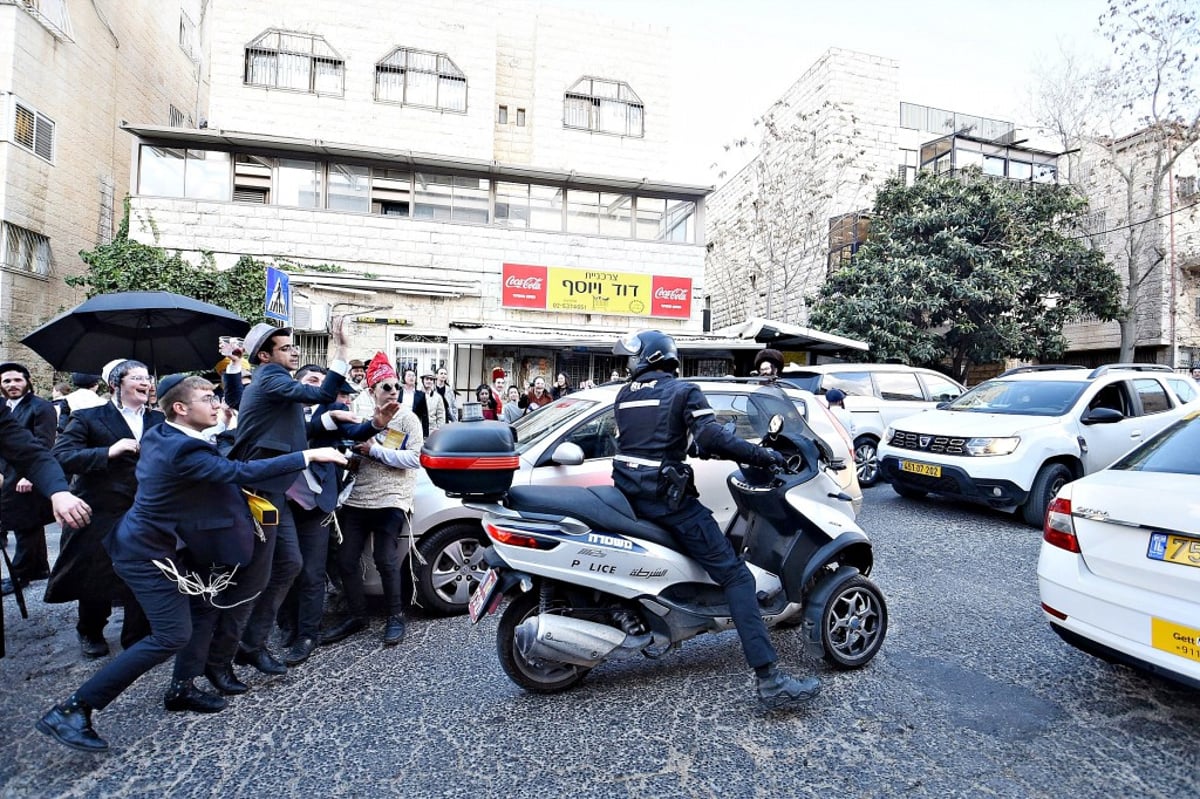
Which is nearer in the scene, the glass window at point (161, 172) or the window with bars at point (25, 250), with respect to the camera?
the window with bars at point (25, 250)

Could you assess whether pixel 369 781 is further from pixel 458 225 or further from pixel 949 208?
pixel 949 208

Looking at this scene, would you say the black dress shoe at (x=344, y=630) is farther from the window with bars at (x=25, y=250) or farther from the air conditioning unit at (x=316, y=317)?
the window with bars at (x=25, y=250)

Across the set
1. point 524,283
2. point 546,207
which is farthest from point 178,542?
point 546,207

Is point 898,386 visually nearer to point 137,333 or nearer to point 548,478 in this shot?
point 548,478

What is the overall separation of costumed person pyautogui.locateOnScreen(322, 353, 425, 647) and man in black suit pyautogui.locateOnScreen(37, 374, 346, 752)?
987 mm

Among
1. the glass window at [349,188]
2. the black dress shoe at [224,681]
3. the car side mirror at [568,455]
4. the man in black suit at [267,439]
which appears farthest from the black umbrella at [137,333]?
the glass window at [349,188]

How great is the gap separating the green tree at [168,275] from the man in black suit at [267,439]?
41.3 ft

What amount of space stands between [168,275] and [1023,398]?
55.8ft

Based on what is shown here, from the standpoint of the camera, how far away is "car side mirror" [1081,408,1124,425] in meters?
7.10

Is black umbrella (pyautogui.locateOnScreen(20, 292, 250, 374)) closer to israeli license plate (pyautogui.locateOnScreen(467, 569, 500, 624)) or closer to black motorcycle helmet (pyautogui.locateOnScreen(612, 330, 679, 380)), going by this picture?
israeli license plate (pyautogui.locateOnScreen(467, 569, 500, 624))

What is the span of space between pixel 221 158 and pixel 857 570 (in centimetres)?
A: 1758

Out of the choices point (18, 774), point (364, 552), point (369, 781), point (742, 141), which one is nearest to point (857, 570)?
point (369, 781)

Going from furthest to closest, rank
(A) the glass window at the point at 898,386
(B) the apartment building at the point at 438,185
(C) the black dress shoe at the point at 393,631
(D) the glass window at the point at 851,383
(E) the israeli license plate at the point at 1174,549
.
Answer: (B) the apartment building at the point at 438,185, (A) the glass window at the point at 898,386, (D) the glass window at the point at 851,383, (C) the black dress shoe at the point at 393,631, (E) the israeli license plate at the point at 1174,549

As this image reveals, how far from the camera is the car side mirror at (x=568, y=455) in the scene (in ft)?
14.8
